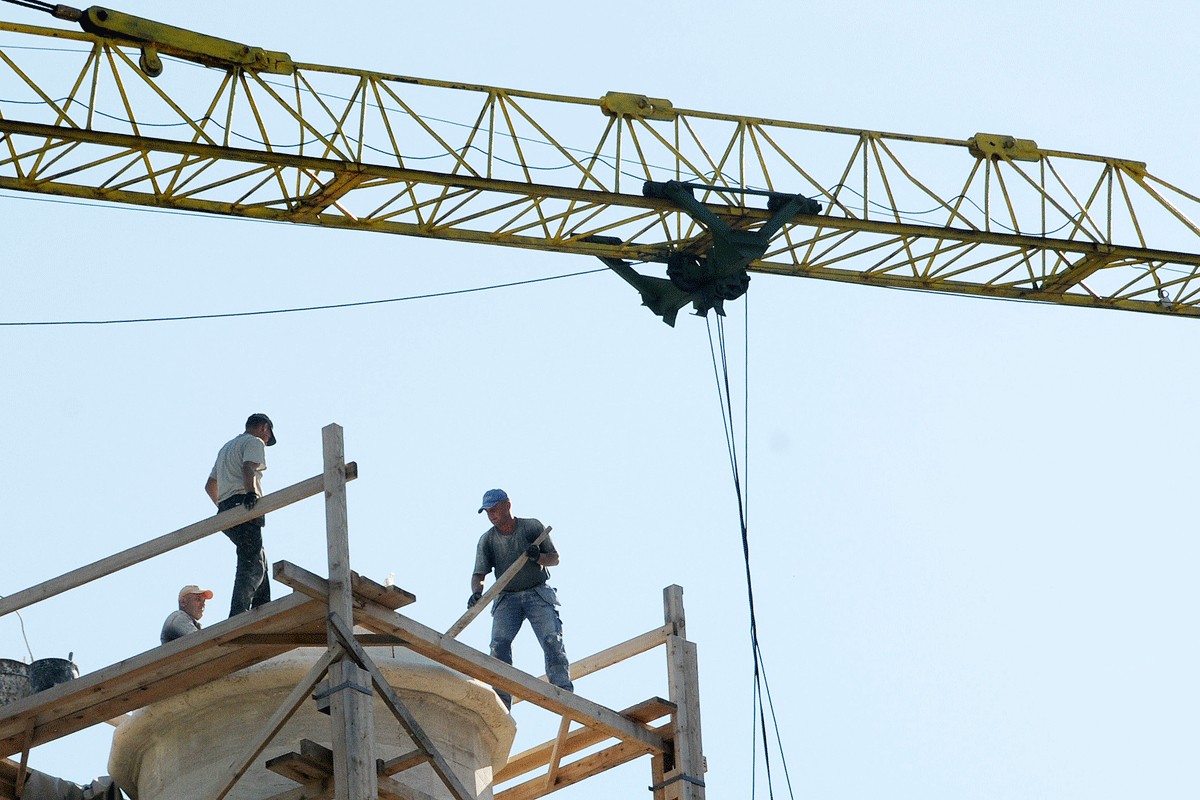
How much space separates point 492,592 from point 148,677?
3.50 m

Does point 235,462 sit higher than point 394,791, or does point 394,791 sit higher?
point 235,462

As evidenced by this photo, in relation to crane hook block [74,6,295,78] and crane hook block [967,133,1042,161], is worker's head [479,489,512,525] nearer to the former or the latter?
crane hook block [74,6,295,78]

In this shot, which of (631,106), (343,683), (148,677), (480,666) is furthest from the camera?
(631,106)

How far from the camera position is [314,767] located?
1975 cm

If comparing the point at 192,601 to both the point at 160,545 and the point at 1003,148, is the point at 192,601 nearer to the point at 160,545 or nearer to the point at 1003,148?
the point at 160,545

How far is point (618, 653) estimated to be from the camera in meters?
23.4

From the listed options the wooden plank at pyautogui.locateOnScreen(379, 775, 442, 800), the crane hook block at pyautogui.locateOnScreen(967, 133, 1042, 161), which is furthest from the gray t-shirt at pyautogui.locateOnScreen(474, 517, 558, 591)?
the crane hook block at pyautogui.locateOnScreen(967, 133, 1042, 161)

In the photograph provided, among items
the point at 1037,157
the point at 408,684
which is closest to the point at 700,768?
the point at 408,684

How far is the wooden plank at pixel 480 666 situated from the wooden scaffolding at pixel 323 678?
0.01 m

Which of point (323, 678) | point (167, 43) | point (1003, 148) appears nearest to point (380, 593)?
point (323, 678)

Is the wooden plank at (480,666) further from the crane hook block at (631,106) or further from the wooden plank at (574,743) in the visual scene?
the crane hook block at (631,106)

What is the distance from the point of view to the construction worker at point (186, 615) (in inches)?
893

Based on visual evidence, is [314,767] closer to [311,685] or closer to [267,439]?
[311,685]

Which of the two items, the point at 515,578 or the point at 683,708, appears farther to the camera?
the point at 515,578
